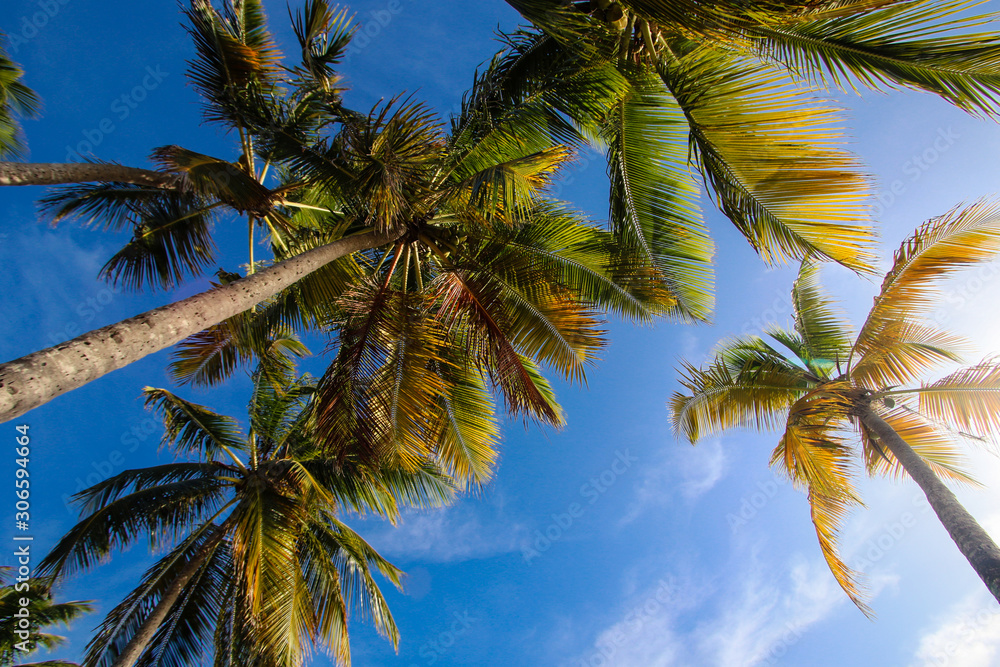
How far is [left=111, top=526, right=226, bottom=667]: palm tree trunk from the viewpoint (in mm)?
6678

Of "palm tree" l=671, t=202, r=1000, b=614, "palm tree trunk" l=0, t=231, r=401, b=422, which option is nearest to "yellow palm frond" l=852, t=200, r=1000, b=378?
"palm tree" l=671, t=202, r=1000, b=614

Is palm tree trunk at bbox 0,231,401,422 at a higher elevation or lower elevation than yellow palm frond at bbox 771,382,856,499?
higher

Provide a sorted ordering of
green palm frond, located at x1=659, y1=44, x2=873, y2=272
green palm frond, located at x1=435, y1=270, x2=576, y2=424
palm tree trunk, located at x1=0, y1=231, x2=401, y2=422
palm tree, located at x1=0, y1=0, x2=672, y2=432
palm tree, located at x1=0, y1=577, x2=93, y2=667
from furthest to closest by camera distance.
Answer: palm tree, located at x1=0, y1=577, x2=93, y2=667
green palm frond, located at x1=435, y1=270, x2=576, y2=424
palm tree, located at x1=0, y1=0, x2=672, y2=432
green palm frond, located at x1=659, y1=44, x2=873, y2=272
palm tree trunk, located at x1=0, y1=231, x2=401, y2=422

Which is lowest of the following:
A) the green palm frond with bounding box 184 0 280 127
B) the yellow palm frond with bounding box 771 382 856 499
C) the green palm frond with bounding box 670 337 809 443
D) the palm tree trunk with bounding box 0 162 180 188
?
the yellow palm frond with bounding box 771 382 856 499

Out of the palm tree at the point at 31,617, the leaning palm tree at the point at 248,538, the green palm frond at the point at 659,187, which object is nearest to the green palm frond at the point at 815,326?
the green palm frond at the point at 659,187

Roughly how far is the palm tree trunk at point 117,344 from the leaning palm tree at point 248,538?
2.93 meters

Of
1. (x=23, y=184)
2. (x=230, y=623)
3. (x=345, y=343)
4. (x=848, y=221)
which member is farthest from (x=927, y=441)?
(x=23, y=184)

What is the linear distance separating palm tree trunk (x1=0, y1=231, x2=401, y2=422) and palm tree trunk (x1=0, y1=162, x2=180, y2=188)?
2461 mm

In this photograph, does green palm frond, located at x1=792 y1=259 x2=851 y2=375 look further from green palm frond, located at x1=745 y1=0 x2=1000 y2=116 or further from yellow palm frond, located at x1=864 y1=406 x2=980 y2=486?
green palm frond, located at x1=745 y1=0 x2=1000 y2=116

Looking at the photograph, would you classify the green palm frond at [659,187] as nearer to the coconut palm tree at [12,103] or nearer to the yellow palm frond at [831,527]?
the yellow palm frond at [831,527]

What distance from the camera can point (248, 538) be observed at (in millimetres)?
7121

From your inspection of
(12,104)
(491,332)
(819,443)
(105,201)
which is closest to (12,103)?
(12,104)

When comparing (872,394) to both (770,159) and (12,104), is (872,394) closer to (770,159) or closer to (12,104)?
(770,159)

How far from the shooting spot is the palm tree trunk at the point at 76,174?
4824 mm
